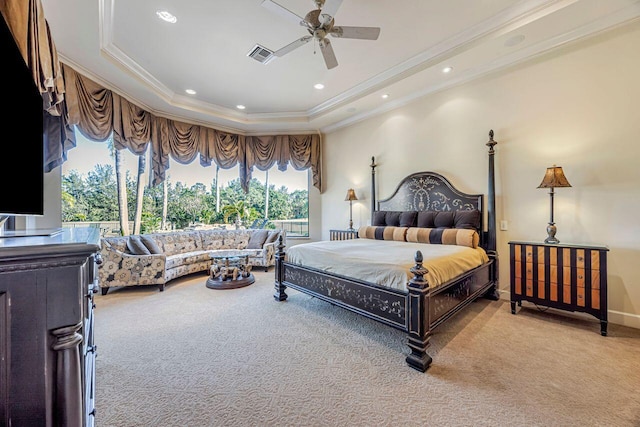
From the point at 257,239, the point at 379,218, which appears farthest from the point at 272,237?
the point at 379,218

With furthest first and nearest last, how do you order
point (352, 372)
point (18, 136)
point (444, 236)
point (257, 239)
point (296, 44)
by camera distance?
point (257, 239), point (444, 236), point (296, 44), point (352, 372), point (18, 136)

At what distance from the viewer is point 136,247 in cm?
412

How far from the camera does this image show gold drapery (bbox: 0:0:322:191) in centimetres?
162

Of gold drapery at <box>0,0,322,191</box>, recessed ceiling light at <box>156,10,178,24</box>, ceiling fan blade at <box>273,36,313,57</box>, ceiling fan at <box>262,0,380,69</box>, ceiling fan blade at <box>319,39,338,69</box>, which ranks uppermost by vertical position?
recessed ceiling light at <box>156,10,178,24</box>

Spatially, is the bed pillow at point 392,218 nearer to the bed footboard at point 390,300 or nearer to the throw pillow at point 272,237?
the bed footboard at point 390,300

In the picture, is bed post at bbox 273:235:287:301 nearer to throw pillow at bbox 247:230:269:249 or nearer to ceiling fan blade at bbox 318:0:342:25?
throw pillow at bbox 247:230:269:249

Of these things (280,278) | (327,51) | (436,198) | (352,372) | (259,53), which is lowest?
(352,372)

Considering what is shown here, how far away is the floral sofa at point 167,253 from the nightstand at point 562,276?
398cm

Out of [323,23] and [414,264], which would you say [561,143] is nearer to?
[414,264]

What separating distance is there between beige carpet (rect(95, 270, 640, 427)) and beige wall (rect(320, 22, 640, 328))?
93 centimetres

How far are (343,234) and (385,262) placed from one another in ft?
9.22

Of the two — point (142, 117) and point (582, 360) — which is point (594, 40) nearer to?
point (582, 360)

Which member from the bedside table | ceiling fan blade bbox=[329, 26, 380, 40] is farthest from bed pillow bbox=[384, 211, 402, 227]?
ceiling fan blade bbox=[329, 26, 380, 40]

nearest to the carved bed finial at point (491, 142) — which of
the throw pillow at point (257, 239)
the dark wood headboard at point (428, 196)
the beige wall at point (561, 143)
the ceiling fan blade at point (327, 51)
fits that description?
the beige wall at point (561, 143)
